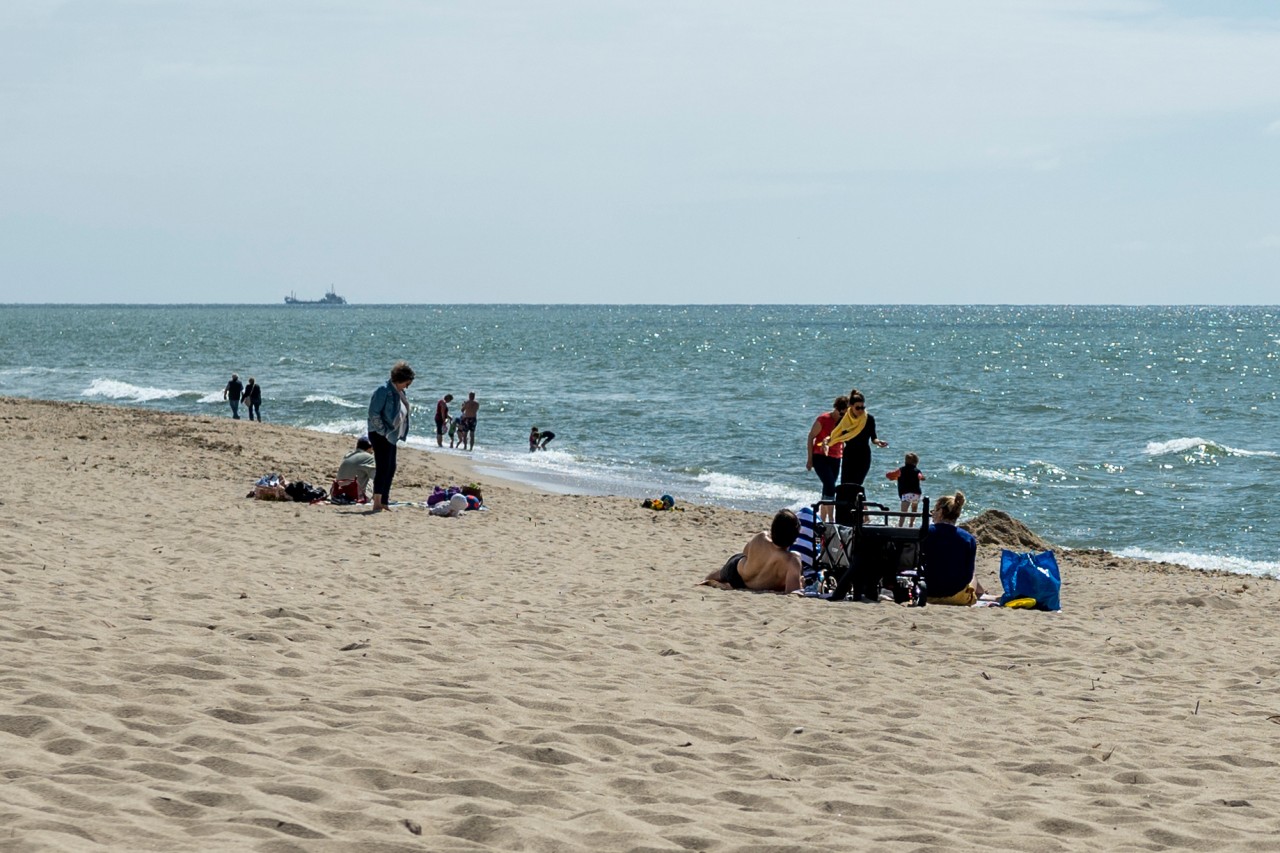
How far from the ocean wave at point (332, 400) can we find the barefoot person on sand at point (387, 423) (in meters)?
24.9

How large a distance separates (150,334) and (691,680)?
103 meters

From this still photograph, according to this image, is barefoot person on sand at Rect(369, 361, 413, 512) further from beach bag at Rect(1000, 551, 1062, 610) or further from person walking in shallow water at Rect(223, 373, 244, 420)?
person walking in shallow water at Rect(223, 373, 244, 420)

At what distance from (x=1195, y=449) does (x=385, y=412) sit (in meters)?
22.5

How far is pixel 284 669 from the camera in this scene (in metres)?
5.75

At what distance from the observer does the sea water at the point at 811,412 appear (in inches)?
838

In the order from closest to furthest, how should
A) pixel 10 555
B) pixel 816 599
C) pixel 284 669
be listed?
pixel 284 669
pixel 10 555
pixel 816 599

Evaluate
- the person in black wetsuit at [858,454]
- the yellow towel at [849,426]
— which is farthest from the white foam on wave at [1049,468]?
the yellow towel at [849,426]

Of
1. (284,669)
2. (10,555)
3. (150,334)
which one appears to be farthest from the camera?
(150,334)

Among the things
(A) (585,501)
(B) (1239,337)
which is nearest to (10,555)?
(A) (585,501)

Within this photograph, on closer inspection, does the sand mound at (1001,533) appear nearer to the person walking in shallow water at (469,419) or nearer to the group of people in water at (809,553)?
the group of people in water at (809,553)

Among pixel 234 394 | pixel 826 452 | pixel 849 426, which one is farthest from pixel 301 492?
pixel 234 394

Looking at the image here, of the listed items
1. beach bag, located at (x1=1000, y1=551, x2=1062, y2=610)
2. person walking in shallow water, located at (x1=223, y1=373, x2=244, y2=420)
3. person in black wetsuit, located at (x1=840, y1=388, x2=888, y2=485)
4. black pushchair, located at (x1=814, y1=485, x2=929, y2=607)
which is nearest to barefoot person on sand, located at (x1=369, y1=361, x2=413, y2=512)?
person in black wetsuit, located at (x1=840, y1=388, x2=888, y2=485)

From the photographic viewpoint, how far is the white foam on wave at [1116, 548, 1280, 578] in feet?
51.1

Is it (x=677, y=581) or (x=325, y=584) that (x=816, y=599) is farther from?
(x=325, y=584)
